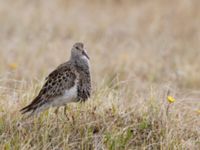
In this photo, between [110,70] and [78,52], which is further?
[110,70]

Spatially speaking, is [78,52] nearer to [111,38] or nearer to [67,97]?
[67,97]

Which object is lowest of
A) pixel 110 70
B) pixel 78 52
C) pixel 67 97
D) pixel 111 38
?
pixel 67 97

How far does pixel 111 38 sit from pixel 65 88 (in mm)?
5399

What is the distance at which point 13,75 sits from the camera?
856cm

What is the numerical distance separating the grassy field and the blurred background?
0.01m

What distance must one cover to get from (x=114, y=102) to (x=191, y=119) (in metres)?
0.64

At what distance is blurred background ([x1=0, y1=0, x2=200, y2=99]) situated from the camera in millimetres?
→ 9328

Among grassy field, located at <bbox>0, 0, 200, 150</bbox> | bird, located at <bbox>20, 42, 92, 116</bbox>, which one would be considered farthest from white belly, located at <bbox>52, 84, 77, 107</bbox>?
grassy field, located at <bbox>0, 0, 200, 150</bbox>

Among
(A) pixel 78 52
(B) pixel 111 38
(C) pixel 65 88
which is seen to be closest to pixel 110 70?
(B) pixel 111 38

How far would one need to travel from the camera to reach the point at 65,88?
5770 millimetres

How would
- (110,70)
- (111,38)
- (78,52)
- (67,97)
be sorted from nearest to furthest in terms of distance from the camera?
(67,97)
(78,52)
(110,70)
(111,38)

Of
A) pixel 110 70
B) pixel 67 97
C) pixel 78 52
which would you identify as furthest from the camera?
pixel 110 70

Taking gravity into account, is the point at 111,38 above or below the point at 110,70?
above

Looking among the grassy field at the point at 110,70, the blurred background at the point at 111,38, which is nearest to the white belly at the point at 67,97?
the grassy field at the point at 110,70
